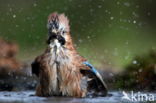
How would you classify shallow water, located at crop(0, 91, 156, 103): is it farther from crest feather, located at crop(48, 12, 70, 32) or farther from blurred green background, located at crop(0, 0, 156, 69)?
blurred green background, located at crop(0, 0, 156, 69)

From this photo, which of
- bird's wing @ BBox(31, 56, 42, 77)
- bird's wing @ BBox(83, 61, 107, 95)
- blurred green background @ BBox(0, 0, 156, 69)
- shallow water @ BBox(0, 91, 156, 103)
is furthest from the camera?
blurred green background @ BBox(0, 0, 156, 69)

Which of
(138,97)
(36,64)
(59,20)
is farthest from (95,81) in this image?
(59,20)

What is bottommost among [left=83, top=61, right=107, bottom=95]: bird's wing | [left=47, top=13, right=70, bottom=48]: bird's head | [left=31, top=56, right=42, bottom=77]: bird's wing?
[left=83, top=61, right=107, bottom=95]: bird's wing

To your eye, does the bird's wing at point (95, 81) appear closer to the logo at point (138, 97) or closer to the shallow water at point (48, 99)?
the shallow water at point (48, 99)

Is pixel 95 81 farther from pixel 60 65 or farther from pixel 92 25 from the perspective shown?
pixel 92 25

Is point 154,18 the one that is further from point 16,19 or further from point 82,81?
point 82,81

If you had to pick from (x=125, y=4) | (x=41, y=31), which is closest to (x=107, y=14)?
(x=125, y=4)

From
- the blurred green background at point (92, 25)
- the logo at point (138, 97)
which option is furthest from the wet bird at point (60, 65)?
the blurred green background at point (92, 25)

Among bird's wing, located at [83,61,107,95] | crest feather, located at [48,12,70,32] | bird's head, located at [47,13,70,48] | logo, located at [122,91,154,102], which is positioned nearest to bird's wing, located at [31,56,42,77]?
bird's head, located at [47,13,70,48]
